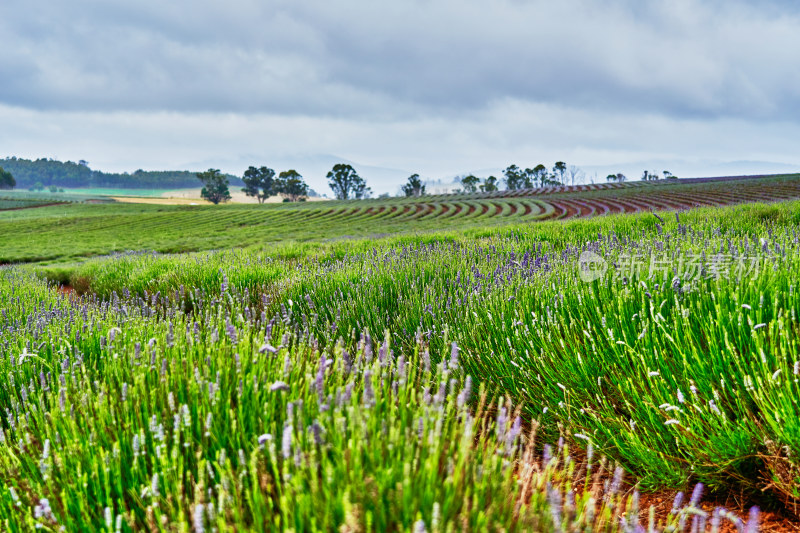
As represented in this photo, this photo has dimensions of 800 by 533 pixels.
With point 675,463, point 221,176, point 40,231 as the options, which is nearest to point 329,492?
point 675,463

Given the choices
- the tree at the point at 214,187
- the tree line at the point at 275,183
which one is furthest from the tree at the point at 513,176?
the tree at the point at 214,187

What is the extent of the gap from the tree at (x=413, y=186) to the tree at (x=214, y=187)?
45191mm

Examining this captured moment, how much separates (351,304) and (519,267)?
1.83 m

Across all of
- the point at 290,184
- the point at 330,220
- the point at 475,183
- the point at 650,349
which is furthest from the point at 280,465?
the point at 475,183

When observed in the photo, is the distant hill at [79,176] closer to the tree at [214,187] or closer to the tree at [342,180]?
the tree at [214,187]

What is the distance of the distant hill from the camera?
184 metres

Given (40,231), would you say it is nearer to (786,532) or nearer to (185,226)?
(185,226)

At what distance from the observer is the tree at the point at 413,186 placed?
4596 inches

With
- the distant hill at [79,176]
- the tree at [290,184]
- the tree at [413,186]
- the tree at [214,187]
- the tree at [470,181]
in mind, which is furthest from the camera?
the distant hill at [79,176]

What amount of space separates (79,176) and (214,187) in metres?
133

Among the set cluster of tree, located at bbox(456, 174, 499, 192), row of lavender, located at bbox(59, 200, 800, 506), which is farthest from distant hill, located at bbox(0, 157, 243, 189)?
row of lavender, located at bbox(59, 200, 800, 506)

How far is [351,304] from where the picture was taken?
4.39m

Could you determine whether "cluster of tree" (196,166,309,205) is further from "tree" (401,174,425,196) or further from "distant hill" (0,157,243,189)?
"distant hill" (0,157,243,189)

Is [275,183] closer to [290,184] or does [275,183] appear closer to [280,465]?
[290,184]
